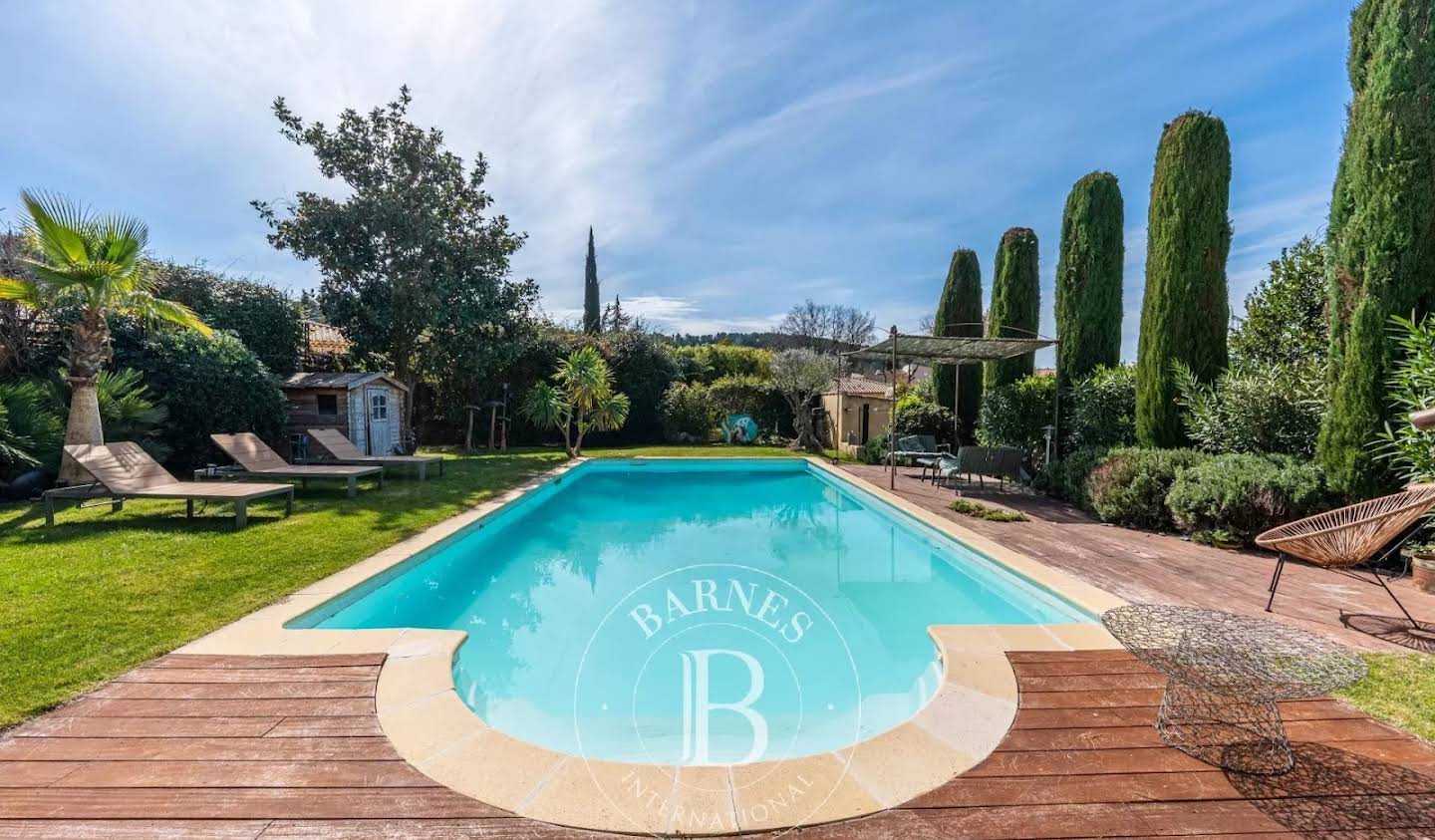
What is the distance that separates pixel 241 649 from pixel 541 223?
45.2ft

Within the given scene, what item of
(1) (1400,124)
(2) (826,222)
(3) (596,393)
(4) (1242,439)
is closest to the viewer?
(1) (1400,124)

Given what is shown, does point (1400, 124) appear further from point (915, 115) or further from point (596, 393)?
point (596, 393)

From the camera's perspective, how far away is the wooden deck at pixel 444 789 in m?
1.96

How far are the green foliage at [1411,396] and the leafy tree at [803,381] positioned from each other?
41.4ft

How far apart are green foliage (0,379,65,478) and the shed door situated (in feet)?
16.5

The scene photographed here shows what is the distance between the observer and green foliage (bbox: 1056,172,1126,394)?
10531 mm

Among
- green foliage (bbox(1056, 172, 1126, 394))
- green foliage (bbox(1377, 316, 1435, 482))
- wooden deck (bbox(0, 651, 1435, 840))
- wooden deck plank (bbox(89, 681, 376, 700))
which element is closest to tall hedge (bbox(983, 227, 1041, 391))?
green foliage (bbox(1056, 172, 1126, 394))

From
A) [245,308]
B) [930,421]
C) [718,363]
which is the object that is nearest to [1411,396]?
[930,421]

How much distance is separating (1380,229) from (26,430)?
51.2ft

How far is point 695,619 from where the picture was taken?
5.15m

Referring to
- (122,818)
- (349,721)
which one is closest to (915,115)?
(349,721)

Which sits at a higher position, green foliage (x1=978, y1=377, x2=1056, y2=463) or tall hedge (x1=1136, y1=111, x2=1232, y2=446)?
tall hedge (x1=1136, y1=111, x2=1232, y2=446)

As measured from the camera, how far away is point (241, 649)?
336 cm

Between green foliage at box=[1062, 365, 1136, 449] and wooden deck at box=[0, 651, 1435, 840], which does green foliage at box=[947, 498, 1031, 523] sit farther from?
wooden deck at box=[0, 651, 1435, 840]
